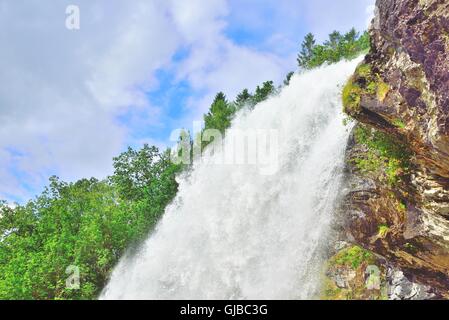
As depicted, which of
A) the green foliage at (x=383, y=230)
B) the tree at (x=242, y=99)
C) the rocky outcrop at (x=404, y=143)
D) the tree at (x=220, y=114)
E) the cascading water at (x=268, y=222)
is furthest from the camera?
the tree at (x=242, y=99)

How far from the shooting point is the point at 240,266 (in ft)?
71.2

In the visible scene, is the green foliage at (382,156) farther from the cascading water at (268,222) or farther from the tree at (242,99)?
the tree at (242,99)

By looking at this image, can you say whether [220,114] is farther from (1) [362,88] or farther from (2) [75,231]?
(1) [362,88]

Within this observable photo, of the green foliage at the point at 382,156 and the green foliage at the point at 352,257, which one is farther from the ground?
the green foliage at the point at 382,156

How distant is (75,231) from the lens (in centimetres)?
3466

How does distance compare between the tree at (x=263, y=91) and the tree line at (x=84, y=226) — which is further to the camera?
the tree at (x=263, y=91)

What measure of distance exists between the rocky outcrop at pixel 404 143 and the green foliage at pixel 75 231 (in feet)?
70.0

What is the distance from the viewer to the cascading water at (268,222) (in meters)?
20.0

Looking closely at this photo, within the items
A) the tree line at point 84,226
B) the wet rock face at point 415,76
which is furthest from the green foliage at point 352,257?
the tree line at point 84,226

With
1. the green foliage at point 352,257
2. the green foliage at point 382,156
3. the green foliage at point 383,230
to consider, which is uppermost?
the green foliage at point 382,156

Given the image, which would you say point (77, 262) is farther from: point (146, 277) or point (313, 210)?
point (313, 210)
